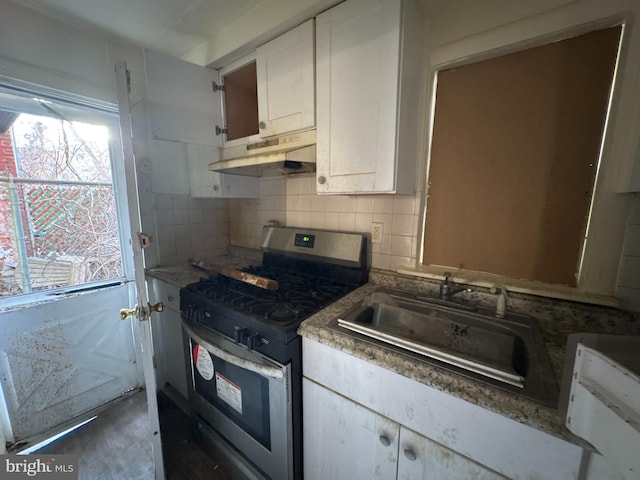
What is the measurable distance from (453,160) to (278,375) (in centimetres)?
118

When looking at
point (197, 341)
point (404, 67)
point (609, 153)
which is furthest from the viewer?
point (197, 341)

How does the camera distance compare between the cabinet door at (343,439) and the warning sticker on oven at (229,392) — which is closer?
the cabinet door at (343,439)

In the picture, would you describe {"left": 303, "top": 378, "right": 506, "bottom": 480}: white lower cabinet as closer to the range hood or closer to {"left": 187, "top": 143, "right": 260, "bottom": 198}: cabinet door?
the range hood

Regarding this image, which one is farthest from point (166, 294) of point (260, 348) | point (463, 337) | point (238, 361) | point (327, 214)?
point (463, 337)

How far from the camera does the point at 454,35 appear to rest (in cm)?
106

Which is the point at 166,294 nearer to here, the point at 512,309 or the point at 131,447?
the point at 131,447

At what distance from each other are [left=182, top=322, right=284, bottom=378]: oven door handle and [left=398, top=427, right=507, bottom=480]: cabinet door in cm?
46

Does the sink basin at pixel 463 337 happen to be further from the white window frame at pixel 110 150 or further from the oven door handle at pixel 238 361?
the white window frame at pixel 110 150

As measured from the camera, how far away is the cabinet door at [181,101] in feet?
4.43

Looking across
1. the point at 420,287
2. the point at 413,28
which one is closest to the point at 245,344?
the point at 420,287

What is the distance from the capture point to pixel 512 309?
103 centimetres

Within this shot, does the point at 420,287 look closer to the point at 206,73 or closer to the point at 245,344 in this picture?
the point at 245,344

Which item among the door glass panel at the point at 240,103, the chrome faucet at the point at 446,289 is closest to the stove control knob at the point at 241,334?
the chrome faucet at the point at 446,289

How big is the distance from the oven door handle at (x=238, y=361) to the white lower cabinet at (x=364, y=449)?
14cm
